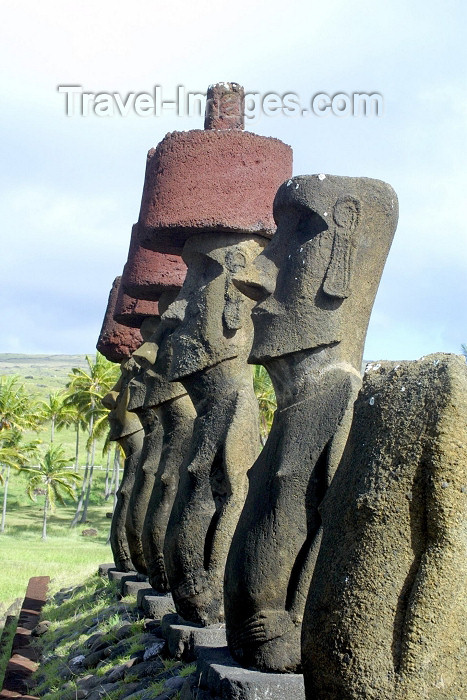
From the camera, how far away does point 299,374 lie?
4.59 m

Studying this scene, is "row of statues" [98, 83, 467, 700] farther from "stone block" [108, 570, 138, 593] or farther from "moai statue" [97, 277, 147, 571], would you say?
"moai statue" [97, 277, 147, 571]

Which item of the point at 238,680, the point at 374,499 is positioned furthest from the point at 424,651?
the point at 238,680

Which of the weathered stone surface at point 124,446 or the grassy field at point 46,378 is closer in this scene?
the weathered stone surface at point 124,446

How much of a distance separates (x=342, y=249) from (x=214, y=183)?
2.54m

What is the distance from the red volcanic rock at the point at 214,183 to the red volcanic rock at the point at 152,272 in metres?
1.57

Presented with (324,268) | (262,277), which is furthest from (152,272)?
(324,268)

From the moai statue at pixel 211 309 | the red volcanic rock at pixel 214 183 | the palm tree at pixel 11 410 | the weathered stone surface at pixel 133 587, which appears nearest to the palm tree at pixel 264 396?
the palm tree at pixel 11 410

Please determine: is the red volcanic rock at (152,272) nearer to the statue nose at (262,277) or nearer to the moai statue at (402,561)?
the statue nose at (262,277)

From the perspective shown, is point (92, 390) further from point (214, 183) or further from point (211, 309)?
point (211, 309)

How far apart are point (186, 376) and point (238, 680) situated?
9.16ft

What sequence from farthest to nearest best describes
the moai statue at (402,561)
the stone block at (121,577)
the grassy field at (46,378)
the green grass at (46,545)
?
the grassy field at (46,378) → the green grass at (46,545) → the stone block at (121,577) → the moai statue at (402,561)

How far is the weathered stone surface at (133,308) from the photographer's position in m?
10.4

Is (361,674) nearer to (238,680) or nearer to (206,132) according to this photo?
(238,680)

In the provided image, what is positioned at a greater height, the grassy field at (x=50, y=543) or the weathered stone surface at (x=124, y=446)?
the weathered stone surface at (x=124, y=446)
